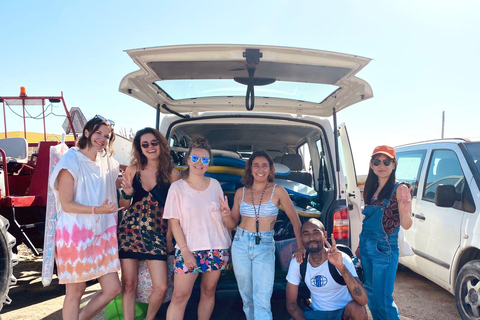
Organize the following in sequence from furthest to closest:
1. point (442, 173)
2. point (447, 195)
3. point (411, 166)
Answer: point (411, 166) < point (442, 173) < point (447, 195)

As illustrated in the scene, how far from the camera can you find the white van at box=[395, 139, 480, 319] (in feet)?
10.6

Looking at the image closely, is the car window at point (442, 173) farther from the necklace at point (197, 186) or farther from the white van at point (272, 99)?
the necklace at point (197, 186)

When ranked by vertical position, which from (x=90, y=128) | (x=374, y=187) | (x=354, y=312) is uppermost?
(x=90, y=128)

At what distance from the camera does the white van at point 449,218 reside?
10.6ft

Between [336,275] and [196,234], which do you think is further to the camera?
[336,275]

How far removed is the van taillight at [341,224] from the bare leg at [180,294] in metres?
1.20

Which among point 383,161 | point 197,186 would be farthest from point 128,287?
point 383,161

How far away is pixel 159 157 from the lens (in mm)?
2645

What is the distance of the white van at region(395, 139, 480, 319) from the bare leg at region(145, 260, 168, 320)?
2696 mm

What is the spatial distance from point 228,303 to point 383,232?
1.44m

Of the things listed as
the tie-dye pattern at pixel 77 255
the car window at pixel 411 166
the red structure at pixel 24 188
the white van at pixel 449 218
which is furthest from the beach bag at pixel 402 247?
the red structure at pixel 24 188

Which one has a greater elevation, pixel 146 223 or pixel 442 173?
pixel 442 173

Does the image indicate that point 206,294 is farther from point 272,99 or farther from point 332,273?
point 272,99

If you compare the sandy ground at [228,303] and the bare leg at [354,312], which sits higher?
the bare leg at [354,312]
